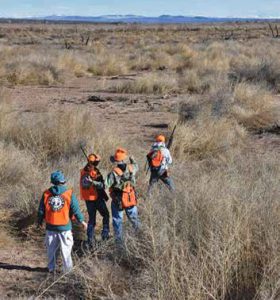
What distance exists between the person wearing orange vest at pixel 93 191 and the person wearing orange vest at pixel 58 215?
0.58 meters

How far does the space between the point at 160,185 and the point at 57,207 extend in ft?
9.05

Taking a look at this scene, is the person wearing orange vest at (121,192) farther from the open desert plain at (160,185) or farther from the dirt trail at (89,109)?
the dirt trail at (89,109)

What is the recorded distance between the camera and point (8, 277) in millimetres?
7246

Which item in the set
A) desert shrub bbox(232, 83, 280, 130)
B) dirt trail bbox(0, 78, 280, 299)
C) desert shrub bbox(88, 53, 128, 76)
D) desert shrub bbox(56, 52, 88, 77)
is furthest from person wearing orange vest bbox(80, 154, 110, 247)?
desert shrub bbox(88, 53, 128, 76)

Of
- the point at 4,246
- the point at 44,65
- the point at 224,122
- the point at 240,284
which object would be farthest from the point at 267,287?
the point at 44,65

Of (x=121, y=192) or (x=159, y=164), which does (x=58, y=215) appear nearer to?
(x=121, y=192)

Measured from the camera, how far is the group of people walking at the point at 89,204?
7121 millimetres

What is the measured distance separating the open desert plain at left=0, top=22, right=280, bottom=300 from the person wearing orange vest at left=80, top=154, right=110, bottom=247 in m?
0.33

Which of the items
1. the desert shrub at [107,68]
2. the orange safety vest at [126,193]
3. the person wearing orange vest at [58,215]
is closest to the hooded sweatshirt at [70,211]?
the person wearing orange vest at [58,215]

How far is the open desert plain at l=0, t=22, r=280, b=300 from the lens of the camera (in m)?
5.77

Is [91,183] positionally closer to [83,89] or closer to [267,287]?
[267,287]

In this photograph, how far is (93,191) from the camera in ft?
25.8

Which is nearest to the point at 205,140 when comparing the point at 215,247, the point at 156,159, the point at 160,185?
the point at 156,159

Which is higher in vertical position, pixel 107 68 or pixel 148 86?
pixel 148 86
